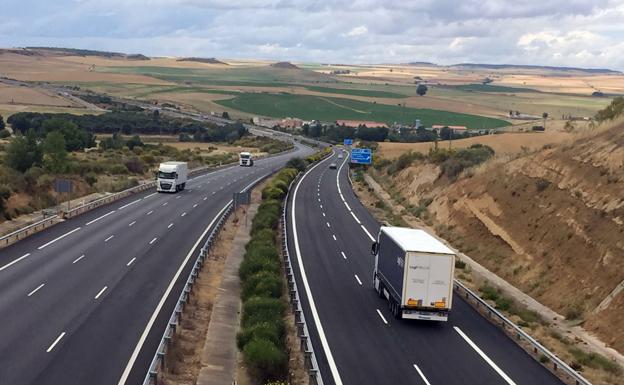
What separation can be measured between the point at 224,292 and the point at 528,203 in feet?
67.6

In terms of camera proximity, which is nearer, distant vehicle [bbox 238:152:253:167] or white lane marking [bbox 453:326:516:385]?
white lane marking [bbox 453:326:516:385]

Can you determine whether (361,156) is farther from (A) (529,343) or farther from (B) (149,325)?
(B) (149,325)

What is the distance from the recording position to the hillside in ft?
94.7

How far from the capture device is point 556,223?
123 ft

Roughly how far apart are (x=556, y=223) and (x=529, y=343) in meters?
14.5

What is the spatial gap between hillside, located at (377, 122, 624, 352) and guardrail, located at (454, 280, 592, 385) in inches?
113

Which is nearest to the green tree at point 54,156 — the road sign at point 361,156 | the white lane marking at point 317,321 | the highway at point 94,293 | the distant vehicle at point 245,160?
the highway at point 94,293

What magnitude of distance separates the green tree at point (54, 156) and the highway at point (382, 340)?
117 ft

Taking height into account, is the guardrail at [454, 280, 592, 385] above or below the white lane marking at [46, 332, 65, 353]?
below

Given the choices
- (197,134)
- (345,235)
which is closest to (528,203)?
(345,235)

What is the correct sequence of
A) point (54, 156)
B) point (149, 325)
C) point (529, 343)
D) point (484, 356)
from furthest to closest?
point (54, 156) → point (529, 343) → point (149, 325) → point (484, 356)

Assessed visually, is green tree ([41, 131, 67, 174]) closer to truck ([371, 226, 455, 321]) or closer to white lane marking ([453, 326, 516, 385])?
truck ([371, 226, 455, 321])

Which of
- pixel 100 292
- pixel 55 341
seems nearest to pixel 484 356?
pixel 55 341

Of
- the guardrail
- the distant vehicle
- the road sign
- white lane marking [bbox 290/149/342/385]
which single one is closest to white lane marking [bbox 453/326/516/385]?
the guardrail
